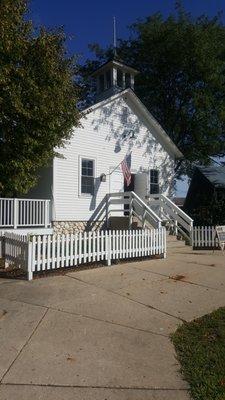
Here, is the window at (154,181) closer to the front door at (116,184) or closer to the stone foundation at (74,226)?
the front door at (116,184)

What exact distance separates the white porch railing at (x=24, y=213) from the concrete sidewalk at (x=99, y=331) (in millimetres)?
4994

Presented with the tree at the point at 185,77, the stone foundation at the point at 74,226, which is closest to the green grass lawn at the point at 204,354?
the stone foundation at the point at 74,226

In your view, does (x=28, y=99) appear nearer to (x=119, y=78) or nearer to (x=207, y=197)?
(x=119, y=78)

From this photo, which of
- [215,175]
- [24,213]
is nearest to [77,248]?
[24,213]

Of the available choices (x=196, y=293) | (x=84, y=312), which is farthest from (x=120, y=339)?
(x=196, y=293)

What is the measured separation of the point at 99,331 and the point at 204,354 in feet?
5.17

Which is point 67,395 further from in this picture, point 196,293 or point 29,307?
point 196,293

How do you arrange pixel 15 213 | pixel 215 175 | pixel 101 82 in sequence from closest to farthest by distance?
pixel 15 213 < pixel 101 82 < pixel 215 175

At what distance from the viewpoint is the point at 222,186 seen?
24859 mm

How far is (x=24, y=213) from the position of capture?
14.8m

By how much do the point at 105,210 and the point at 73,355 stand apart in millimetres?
13562

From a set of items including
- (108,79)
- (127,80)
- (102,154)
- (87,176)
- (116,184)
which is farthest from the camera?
(127,80)

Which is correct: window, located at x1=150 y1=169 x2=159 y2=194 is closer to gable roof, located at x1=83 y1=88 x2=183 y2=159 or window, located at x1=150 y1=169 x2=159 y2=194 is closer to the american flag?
gable roof, located at x1=83 y1=88 x2=183 y2=159

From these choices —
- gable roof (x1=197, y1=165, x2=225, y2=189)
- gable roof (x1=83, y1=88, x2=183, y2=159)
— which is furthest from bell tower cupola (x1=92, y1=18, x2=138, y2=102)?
gable roof (x1=197, y1=165, x2=225, y2=189)
